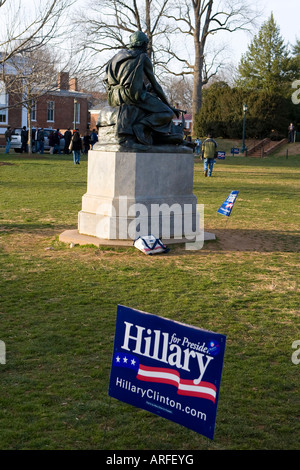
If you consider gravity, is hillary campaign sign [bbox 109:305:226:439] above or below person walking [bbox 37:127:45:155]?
below

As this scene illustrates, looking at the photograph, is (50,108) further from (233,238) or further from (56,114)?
→ (233,238)

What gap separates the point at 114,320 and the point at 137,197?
4.23 meters

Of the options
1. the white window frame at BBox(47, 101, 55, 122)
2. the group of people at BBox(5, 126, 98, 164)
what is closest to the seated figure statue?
the group of people at BBox(5, 126, 98, 164)

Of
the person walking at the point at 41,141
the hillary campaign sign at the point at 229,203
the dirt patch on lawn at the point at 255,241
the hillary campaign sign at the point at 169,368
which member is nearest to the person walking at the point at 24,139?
the person walking at the point at 41,141

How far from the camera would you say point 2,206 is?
1520 centimetres

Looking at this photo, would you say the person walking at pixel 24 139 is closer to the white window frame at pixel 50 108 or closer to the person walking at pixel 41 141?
the person walking at pixel 41 141

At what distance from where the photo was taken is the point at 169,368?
3.72 m

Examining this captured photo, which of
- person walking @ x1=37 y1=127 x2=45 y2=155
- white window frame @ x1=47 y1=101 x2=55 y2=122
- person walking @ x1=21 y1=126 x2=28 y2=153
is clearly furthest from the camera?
white window frame @ x1=47 y1=101 x2=55 y2=122

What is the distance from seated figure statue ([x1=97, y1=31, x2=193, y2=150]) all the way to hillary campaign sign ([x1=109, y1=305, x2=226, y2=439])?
7.00m

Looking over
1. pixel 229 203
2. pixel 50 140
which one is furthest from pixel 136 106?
pixel 50 140

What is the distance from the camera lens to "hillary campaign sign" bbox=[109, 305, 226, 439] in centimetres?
356

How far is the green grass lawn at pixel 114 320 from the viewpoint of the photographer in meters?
4.32

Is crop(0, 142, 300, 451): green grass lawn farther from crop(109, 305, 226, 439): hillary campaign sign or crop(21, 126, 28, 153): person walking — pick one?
crop(21, 126, 28, 153): person walking

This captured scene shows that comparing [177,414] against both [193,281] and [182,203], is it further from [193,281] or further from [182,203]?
[182,203]
